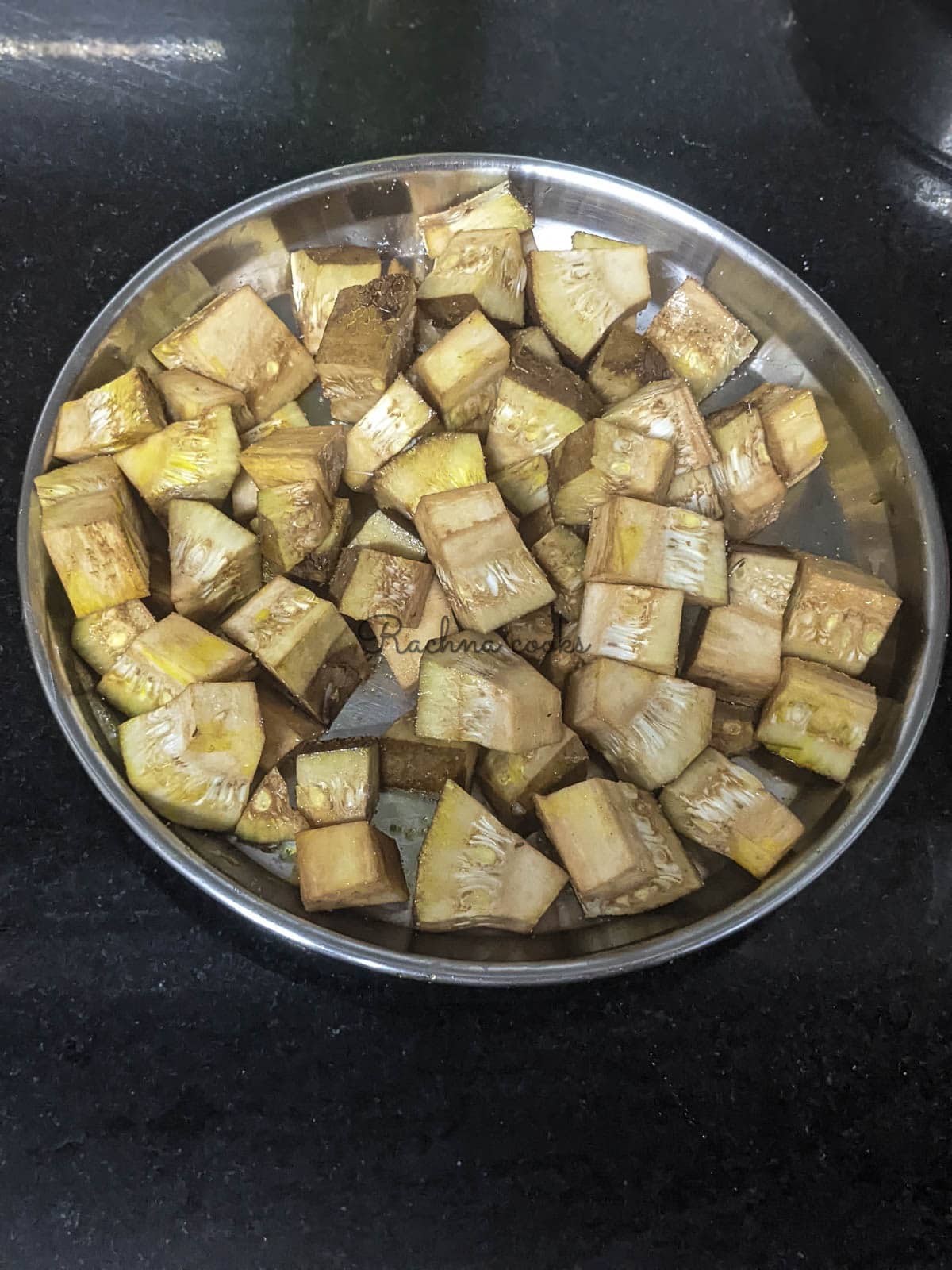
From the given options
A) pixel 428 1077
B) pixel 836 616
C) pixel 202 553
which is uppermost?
pixel 836 616

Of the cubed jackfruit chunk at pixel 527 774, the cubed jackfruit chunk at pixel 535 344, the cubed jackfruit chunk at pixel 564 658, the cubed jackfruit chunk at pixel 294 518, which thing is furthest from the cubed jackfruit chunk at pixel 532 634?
the cubed jackfruit chunk at pixel 535 344

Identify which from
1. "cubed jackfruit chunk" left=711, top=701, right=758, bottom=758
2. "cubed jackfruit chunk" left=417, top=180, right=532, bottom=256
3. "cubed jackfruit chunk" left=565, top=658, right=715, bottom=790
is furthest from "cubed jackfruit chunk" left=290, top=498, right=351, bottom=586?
"cubed jackfruit chunk" left=711, top=701, right=758, bottom=758

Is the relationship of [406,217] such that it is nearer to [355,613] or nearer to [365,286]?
[365,286]

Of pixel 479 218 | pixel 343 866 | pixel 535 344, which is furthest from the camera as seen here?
pixel 479 218

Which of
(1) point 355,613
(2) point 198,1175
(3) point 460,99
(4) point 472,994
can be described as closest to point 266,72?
(3) point 460,99

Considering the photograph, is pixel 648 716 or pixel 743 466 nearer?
pixel 648 716

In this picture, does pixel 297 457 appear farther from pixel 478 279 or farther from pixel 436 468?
pixel 478 279

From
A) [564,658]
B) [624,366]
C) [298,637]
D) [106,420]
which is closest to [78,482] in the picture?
[106,420]
